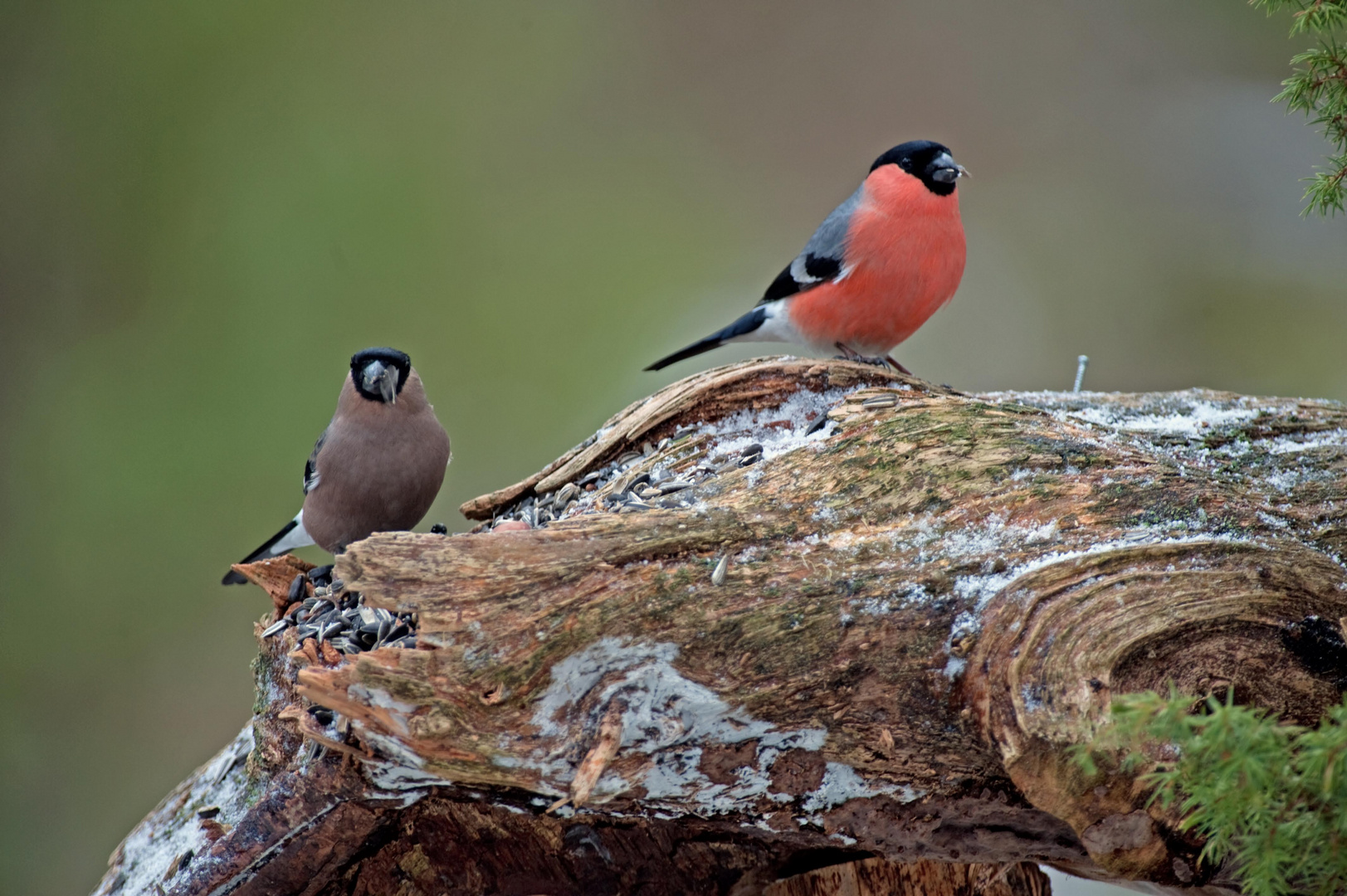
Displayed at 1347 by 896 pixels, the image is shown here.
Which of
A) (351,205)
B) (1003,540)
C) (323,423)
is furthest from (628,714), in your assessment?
(351,205)

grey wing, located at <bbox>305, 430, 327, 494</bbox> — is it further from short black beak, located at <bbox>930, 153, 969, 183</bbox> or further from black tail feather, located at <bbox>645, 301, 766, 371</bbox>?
short black beak, located at <bbox>930, 153, 969, 183</bbox>

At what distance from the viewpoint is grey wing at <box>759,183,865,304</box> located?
2.17m

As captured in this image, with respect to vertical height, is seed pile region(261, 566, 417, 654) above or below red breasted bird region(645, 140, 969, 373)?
below

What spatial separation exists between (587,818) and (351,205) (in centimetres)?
306

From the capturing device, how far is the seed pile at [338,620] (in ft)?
4.83

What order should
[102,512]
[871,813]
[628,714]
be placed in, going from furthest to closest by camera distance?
[102,512] < [871,813] < [628,714]

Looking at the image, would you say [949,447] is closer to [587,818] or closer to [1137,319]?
[587,818]

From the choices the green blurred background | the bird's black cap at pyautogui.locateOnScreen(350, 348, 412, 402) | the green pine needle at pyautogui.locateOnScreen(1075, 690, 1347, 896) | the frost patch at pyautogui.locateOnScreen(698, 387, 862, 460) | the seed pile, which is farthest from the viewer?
the green blurred background

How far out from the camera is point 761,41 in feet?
13.2

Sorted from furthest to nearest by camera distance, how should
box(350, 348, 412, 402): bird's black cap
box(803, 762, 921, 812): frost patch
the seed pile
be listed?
box(350, 348, 412, 402): bird's black cap
the seed pile
box(803, 762, 921, 812): frost patch

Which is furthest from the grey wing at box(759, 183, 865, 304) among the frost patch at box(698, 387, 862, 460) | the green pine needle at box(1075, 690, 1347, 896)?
the green pine needle at box(1075, 690, 1347, 896)

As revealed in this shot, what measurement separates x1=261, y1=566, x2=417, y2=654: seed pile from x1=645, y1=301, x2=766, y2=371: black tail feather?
967 mm

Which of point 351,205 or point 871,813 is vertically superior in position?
point 351,205

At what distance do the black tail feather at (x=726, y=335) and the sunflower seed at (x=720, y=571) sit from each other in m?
1.09
